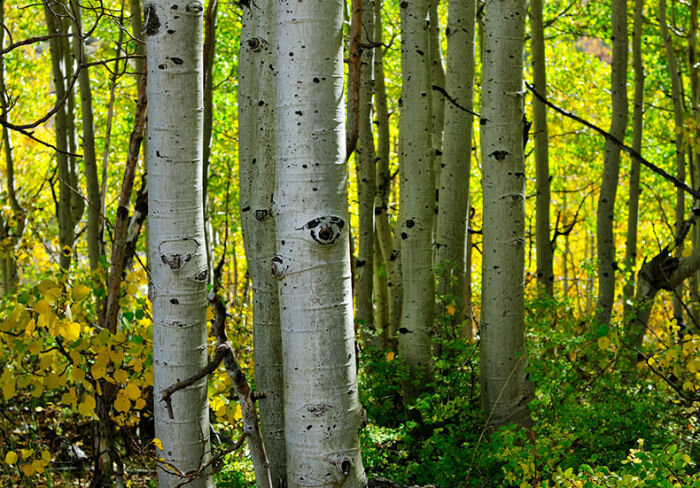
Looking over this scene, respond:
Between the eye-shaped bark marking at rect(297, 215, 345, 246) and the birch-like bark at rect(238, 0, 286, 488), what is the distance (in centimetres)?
85

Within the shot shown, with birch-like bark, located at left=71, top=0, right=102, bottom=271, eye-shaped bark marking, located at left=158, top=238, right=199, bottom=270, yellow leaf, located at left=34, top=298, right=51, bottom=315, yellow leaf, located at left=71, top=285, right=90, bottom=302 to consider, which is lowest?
yellow leaf, located at left=34, top=298, right=51, bottom=315

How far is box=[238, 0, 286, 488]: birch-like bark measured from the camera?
294 cm

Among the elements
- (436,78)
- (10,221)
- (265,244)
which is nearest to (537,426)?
(265,244)

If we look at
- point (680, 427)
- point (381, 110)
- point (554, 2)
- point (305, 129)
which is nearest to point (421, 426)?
point (680, 427)

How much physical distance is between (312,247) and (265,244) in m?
0.90

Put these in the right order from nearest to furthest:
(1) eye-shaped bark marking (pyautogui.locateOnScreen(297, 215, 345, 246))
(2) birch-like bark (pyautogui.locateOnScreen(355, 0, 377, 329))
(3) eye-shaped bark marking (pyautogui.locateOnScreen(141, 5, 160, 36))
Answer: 1. (1) eye-shaped bark marking (pyautogui.locateOnScreen(297, 215, 345, 246))
2. (3) eye-shaped bark marking (pyautogui.locateOnScreen(141, 5, 160, 36))
3. (2) birch-like bark (pyautogui.locateOnScreen(355, 0, 377, 329))

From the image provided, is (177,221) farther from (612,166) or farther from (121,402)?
(612,166)

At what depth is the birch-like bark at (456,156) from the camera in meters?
5.25

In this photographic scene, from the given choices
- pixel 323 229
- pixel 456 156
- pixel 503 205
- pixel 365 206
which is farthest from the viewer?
pixel 365 206

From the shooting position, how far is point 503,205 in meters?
3.67

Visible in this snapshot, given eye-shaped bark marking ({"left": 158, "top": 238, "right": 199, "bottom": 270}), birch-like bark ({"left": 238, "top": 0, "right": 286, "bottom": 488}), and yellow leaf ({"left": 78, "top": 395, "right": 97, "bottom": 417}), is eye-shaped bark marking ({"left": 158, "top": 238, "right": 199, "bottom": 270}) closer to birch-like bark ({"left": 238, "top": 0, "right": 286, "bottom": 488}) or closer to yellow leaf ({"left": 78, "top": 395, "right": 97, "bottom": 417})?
birch-like bark ({"left": 238, "top": 0, "right": 286, "bottom": 488})

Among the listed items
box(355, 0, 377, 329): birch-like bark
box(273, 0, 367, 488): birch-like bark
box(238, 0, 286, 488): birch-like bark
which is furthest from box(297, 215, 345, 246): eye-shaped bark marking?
box(355, 0, 377, 329): birch-like bark

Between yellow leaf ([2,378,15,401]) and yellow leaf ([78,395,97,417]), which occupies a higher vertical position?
yellow leaf ([2,378,15,401])

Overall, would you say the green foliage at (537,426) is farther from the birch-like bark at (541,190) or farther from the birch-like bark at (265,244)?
the birch-like bark at (541,190)
